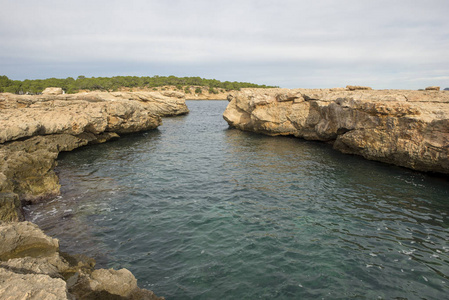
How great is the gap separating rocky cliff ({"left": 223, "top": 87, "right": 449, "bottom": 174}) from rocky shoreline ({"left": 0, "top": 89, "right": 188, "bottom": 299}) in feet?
61.1

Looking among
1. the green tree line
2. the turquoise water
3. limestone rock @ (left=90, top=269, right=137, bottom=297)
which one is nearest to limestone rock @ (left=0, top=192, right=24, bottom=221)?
the turquoise water

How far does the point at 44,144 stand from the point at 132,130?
13971mm

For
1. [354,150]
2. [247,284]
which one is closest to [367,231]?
[247,284]

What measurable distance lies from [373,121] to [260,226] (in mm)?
15562

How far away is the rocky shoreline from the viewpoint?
614 cm

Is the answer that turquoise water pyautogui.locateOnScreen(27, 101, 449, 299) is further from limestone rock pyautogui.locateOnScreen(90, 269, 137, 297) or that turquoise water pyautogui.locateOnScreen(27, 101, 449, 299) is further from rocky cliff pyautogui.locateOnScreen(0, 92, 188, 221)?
rocky cliff pyautogui.locateOnScreen(0, 92, 188, 221)

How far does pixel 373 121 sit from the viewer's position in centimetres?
2255

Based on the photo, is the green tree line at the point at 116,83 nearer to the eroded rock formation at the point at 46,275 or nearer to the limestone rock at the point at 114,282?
the eroded rock formation at the point at 46,275

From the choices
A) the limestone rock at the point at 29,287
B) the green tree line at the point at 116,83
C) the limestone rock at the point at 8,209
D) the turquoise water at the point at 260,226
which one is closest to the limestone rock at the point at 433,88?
the turquoise water at the point at 260,226

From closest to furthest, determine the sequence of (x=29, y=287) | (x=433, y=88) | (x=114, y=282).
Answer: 1. (x=29, y=287)
2. (x=114, y=282)
3. (x=433, y=88)

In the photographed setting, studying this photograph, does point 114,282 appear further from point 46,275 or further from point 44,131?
point 44,131

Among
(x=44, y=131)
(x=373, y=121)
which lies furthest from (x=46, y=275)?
(x=373, y=121)

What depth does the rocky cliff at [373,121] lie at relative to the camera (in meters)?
18.9

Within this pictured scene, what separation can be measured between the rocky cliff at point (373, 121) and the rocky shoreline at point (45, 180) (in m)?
18.6
